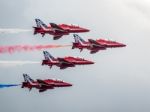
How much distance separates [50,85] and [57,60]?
7.40 metres

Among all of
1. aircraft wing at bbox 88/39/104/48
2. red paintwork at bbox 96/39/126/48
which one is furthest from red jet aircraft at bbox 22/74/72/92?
red paintwork at bbox 96/39/126/48

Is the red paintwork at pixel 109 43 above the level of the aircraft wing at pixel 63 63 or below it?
above

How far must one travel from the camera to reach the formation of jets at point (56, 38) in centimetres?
16238

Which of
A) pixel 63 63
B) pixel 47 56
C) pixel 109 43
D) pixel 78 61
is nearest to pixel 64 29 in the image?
pixel 47 56

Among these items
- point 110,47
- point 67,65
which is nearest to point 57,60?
point 67,65

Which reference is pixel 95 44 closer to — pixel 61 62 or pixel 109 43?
pixel 109 43

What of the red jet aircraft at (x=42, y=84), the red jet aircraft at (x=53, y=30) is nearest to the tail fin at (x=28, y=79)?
the red jet aircraft at (x=42, y=84)

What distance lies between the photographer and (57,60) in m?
165

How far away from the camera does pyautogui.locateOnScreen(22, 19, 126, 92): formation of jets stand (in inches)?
6393

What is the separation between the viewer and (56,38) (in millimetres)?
162625

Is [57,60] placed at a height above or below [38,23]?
below

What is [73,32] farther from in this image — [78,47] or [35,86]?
[35,86]

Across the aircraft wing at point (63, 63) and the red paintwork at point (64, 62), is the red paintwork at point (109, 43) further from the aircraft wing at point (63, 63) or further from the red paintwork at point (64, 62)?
the aircraft wing at point (63, 63)

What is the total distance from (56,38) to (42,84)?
13481mm
